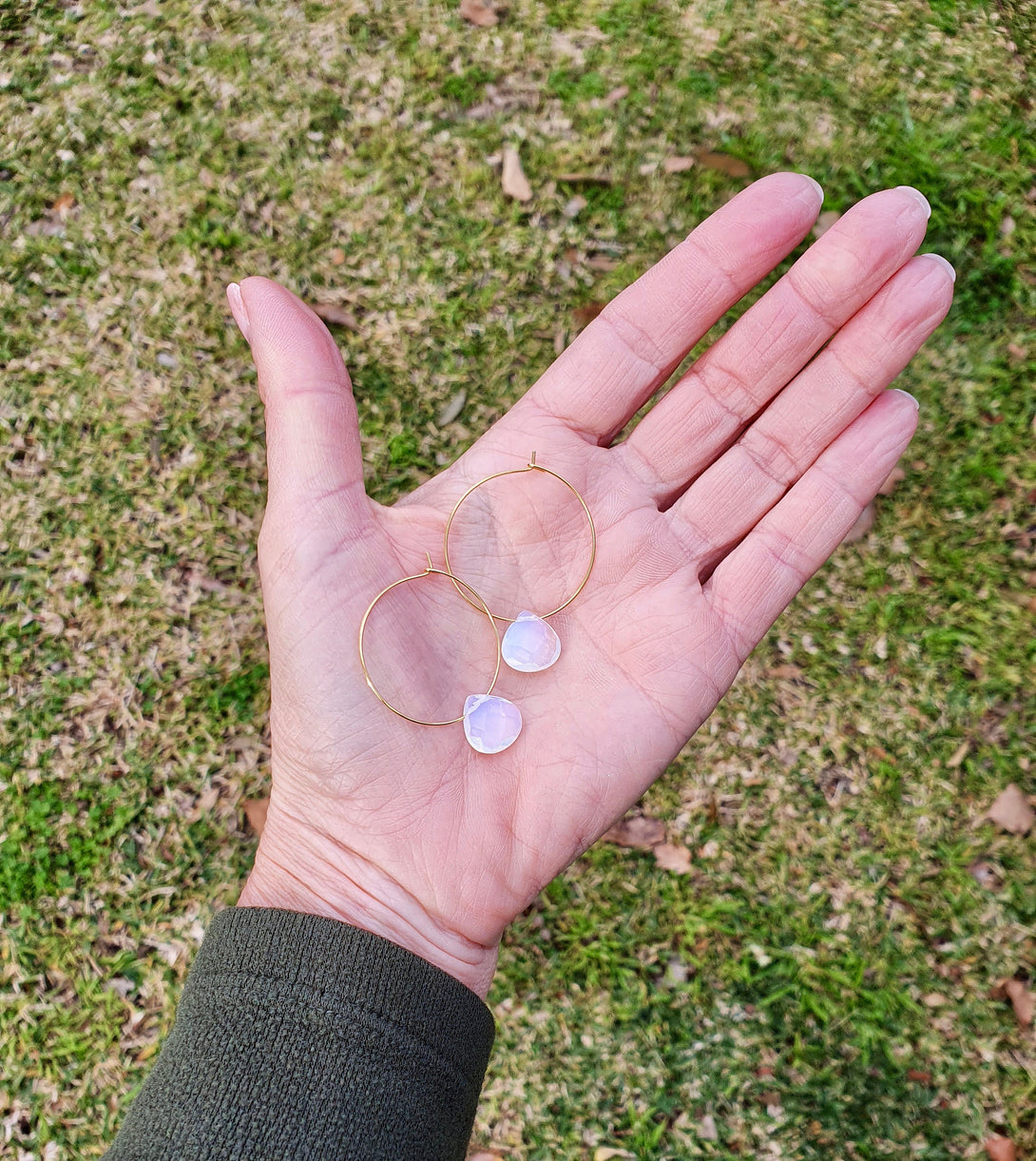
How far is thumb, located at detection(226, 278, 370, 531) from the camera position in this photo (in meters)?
2.79

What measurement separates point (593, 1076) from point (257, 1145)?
1728 millimetres

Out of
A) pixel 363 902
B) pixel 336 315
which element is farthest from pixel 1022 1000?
pixel 336 315

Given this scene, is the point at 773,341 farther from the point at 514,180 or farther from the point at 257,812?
the point at 257,812

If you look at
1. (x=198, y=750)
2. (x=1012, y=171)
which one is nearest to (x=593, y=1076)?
(x=198, y=750)

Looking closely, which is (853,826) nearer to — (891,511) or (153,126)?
(891,511)

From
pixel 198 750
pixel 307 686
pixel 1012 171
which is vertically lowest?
pixel 198 750

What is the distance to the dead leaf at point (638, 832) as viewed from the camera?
155 inches

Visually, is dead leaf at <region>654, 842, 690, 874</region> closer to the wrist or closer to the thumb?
the wrist

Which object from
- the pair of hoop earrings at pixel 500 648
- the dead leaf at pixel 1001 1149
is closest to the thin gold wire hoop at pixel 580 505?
the pair of hoop earrings at pixel 500 648

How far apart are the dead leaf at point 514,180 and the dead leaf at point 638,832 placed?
2802 mm

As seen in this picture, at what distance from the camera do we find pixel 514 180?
4355 mm

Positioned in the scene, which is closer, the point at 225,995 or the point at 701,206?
the point at 225,995

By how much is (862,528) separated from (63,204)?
12.7 feet

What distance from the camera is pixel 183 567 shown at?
13.5 ft
